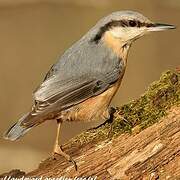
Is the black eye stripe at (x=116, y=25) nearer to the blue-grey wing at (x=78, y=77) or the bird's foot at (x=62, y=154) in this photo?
the blue-grey wing at (x=78, y=77)

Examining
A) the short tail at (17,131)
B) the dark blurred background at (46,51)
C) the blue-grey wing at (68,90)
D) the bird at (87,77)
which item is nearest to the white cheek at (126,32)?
the bird at (87,77)

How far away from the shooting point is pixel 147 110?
348cm

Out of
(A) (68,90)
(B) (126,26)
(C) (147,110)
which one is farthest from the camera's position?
(B) (126,26)

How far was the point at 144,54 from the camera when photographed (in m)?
6.40

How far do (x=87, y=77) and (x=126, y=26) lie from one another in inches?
17.2

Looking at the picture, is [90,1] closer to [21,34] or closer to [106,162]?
[21,34]

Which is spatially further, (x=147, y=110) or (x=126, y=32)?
(x=126, y=32)

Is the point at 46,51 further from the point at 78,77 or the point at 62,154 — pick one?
the point at 62,154

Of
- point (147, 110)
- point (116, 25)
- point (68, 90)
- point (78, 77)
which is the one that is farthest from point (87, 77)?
point (147, 110)

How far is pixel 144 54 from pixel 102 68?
229 cm

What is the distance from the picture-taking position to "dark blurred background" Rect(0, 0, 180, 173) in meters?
6.32

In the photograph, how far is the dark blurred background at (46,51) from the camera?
6.32m

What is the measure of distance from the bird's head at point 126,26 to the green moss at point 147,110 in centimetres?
60

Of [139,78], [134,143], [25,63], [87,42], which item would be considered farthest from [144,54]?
[134,143]
